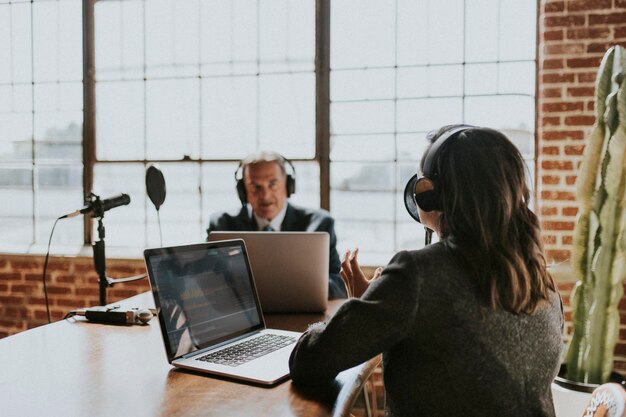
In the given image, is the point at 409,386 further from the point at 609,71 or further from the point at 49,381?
the point at 609,71

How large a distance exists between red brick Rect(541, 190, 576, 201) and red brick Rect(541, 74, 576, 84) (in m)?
0.54

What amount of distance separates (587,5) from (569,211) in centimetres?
100

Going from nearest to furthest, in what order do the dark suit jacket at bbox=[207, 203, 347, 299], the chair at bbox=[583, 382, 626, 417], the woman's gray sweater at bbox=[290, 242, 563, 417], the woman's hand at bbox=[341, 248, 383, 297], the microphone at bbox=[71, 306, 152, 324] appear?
the chair at bbox=[583, 382, 626, 417] < the woman's gray sweater at bbox=[290, 242, 563, 417] < the woman's hand at bbox=[341, 248, 383, 297] < the microphone at bbox=[71, 306, 152, 324] < the dark suit jacket at bbox=[207, 203, 347, 299]

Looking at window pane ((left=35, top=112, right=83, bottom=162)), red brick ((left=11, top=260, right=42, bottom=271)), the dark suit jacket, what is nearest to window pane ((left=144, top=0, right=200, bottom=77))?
window pane ((left=35, top=112, right=83, bottom=162))

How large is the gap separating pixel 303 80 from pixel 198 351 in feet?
7.63

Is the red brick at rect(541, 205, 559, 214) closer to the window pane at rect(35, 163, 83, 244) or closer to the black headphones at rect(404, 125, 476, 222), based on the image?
the black headphones at rect(404, 125, 476, 222)

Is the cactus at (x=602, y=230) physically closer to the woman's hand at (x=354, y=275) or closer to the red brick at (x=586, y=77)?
the red brick at (x=586, y=77)

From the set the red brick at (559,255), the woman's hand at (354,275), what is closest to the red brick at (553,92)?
the red brick at (559,255)

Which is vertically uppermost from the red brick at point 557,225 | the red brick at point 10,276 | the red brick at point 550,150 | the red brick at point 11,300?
the red brick at point 550,150

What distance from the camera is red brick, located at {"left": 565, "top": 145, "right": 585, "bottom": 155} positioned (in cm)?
285

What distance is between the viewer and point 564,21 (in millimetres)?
2855

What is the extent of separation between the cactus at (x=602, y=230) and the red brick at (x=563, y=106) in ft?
1.22

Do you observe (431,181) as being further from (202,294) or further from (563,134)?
(563,134)

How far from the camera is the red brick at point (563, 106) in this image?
285 cm
